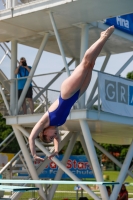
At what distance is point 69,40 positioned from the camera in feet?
65.3

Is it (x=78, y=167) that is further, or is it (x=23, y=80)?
(x=78, y=167)

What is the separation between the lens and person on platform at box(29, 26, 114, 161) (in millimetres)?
7719

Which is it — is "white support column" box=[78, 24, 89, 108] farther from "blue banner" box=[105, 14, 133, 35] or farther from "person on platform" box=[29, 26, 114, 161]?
"person on platform" box=[29, 26, 114, 161]

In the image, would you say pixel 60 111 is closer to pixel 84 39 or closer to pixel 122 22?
pixel 84 39

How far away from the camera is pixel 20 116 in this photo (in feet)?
60.8

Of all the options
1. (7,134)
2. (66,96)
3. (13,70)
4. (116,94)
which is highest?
(66,96)

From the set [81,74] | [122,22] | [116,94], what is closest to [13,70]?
[116,94]

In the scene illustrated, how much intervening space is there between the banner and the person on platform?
8.88m

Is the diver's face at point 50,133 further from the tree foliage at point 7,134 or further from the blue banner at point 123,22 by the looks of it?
the tree foliage at point 7,134

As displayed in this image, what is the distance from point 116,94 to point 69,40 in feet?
11.7

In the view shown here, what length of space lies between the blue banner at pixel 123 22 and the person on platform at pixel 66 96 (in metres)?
11.1

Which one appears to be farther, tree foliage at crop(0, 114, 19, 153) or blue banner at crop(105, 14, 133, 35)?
tree foliage at crop(0, 114, 19, 153)

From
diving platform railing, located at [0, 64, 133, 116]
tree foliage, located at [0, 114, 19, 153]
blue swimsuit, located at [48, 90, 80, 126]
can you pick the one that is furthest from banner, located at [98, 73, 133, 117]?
tree foliage, located at [0, 114, 19, 153]

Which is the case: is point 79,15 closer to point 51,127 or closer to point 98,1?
point 98,1
